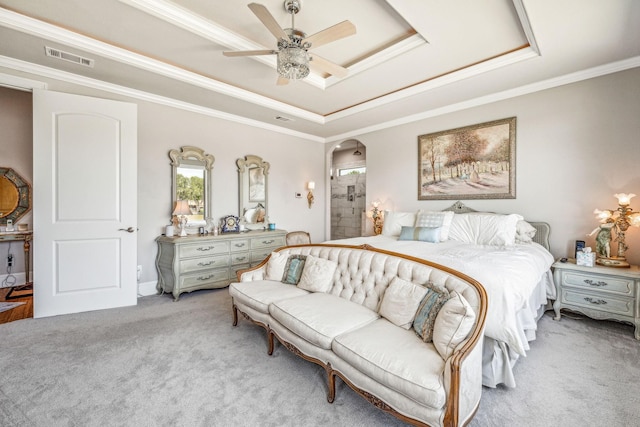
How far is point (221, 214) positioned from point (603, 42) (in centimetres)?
498

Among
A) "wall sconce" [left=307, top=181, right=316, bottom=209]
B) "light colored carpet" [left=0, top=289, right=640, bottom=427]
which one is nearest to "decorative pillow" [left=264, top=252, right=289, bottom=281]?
"light colored carpet" [left=0, top=289, right=640, bottom=427]

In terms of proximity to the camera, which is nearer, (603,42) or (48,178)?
(603,42)

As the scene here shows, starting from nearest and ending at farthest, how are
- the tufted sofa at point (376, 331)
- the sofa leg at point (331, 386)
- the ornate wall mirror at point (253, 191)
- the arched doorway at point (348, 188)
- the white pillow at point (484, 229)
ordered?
the tufted sofa at point (376, 331) → the sofa leg at point (331, 386) → the white pillow at point (484, 229) → the ornate wall mirror at point (253, 191) → the arched doorway at point (348, 188)

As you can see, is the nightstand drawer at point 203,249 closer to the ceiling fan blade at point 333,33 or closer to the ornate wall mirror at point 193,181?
the ornate wall mirror at point 193,181

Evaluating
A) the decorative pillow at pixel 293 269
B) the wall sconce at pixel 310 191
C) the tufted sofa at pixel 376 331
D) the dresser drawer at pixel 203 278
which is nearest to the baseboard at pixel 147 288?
the dresser drawer at pixel 203 278

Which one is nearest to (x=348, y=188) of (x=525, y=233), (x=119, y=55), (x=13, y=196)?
(x=525, y=233)

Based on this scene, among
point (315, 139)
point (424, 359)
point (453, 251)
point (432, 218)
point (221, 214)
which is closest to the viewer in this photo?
point (424, 359)

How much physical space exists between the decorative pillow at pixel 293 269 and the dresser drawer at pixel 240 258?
1.54 meters

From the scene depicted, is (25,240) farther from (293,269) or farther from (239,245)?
(293,269)

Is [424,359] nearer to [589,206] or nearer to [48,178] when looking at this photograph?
[589,206]

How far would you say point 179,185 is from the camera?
4133mm

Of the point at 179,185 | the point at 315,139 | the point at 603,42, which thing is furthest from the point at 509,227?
the point at 179,185

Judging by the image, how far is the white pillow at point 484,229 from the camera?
3213 mm

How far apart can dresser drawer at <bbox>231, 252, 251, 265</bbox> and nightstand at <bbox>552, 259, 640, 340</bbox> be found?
388cm
